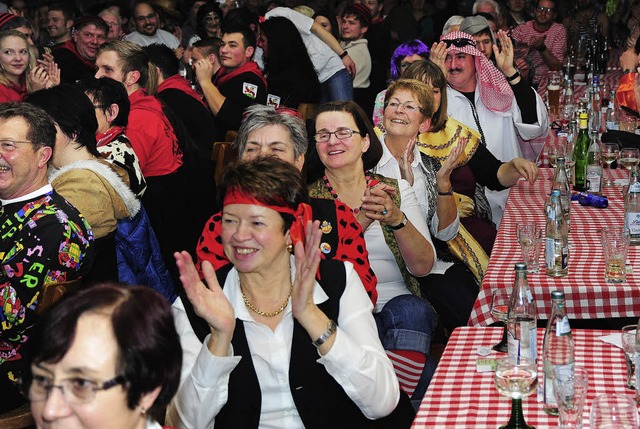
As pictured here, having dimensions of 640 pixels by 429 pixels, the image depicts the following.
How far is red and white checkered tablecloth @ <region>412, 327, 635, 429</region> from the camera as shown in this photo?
7.70 feet

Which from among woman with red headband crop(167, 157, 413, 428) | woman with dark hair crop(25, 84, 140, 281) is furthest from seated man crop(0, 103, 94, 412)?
woman with red headband crop(167, 157, 413, 428)

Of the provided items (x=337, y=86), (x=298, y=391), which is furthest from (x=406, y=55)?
(x=298, y=391)

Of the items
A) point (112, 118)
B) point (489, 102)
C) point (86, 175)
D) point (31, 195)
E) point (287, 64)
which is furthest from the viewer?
point (287, 64)

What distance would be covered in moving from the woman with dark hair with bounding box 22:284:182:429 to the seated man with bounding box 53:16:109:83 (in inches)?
229

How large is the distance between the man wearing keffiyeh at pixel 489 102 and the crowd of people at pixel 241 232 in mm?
11

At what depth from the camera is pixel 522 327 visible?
8.52ft

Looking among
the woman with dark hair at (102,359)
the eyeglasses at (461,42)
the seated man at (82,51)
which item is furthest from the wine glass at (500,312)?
the seated man at (82,51)

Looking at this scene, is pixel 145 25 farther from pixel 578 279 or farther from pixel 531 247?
pixel 578 279

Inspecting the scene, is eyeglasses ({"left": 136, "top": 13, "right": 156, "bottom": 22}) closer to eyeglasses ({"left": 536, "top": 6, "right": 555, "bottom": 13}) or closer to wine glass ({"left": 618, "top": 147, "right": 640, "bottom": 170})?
eyeglasses ({"left": 536, "top": 6, "right": 555, "bottom": 13})

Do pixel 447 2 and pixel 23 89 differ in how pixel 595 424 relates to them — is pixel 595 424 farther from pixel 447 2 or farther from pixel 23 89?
pixel 447 2

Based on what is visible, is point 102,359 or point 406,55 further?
point 406,55

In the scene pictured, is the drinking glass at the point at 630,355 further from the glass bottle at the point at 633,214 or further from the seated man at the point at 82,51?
the seated man at the point at 82,51

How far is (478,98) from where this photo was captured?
18.4 ft

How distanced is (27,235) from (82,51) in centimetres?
461
